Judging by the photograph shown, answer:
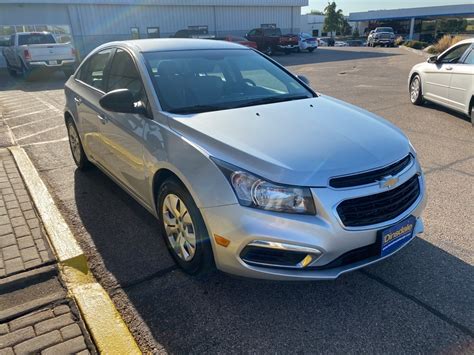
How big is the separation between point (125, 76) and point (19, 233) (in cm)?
175

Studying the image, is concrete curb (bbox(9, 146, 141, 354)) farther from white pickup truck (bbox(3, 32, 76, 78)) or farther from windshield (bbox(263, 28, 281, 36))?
windshield (bbox(263, 28, 281, 36))

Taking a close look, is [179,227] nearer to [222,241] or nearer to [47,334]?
[222,241]

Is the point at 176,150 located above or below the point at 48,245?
above

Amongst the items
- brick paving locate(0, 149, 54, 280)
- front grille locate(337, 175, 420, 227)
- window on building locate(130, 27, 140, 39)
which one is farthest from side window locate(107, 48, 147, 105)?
window on building locate(130, 27, 140, 39)

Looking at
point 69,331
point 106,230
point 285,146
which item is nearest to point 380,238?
point 285,146

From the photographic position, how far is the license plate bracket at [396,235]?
247 cm

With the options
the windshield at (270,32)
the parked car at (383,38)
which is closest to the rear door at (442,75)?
the windshield at (270,32)

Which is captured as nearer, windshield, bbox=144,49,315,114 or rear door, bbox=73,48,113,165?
windshield, bbox=144,49,315,114

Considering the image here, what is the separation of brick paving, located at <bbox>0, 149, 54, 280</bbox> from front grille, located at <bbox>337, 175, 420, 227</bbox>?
93.9 inches

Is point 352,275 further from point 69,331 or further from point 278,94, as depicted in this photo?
point 69,331

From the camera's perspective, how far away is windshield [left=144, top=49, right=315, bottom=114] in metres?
3.22

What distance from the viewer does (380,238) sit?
8.02ft

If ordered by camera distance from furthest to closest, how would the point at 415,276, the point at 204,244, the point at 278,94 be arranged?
the point at 278,94
the point at 415,276
the point at 204,244

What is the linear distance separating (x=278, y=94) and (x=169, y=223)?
159 centimetres
